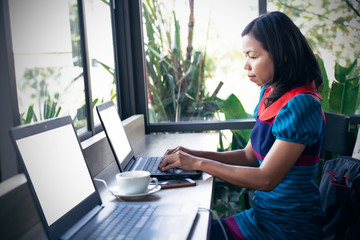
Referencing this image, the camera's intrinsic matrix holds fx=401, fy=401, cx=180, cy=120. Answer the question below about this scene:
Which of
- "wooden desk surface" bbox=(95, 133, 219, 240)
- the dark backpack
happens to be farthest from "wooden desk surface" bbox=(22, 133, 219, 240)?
the dark backpack

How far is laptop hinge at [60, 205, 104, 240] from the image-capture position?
0.97 m

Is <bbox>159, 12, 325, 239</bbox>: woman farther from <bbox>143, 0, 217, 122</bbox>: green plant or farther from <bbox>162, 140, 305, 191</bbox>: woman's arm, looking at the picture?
<bbox>143, 0, 217, 122</bbox>: green plant

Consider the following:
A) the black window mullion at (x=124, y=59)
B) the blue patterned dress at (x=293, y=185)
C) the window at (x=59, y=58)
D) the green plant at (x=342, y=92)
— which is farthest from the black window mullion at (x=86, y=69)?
the green plant at (x=342, y=92)

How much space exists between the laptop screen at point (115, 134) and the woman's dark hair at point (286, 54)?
0.64m

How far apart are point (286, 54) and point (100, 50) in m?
1.37

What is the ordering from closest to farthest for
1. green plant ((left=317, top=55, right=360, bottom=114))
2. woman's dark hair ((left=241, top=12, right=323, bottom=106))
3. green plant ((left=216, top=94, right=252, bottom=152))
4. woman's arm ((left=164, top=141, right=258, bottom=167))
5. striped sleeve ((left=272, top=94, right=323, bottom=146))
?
striped sleeve ((left=272, top=94, right=323, bottom=146)) < woman's dark hair ((left=241, top=12, right=323, bottom=106)) < woman's arm ((left=164, top=141, right=258, bottom=167)) < green plant ((left=317, top=55, right=360, bottom=114)) < green plant ((left=216, top=94, right=252, bottom=152))

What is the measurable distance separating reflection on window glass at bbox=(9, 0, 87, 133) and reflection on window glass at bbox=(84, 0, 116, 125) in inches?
7.2

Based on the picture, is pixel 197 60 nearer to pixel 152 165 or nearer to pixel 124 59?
pixel 124 59

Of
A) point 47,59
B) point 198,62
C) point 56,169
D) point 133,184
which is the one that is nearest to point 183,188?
point 133,184

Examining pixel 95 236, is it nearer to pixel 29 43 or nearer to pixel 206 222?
pixel 206 222

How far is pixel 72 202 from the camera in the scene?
1.07m

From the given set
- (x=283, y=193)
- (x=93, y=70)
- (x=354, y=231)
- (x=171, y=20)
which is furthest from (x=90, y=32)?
(x=354, y=231)

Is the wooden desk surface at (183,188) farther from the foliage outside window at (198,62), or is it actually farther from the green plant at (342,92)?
the green plant at (342,92)

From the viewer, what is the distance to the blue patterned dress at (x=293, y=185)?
129 cm
